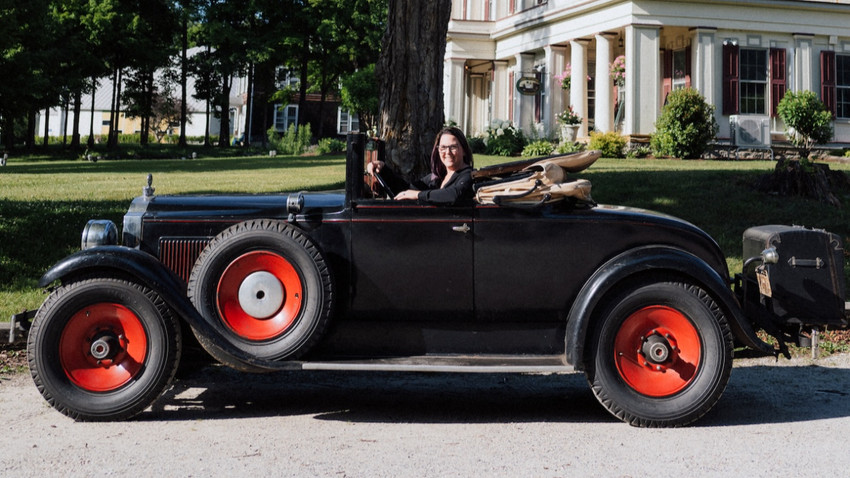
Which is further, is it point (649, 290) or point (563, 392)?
point (563, 392)

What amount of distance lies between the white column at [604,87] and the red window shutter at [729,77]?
3.13 m

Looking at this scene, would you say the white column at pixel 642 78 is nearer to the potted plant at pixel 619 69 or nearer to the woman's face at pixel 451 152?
the potted plant at pixel 619 69

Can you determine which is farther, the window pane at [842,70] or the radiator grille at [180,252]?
the window pane at [842,70]

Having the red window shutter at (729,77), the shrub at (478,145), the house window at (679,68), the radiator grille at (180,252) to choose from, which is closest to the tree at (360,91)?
the shrub at (478,145)

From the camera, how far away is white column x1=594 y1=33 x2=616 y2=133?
24.0 meters

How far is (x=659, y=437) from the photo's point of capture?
4426 millimetres

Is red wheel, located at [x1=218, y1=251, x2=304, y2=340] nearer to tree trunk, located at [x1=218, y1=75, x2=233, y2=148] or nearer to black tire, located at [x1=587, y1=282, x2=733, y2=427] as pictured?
black tire, located at [x1=587, y1=282, x2=733, y2=427]

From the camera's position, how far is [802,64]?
78.4 feet

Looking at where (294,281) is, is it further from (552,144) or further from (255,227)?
Answer: (552,144)

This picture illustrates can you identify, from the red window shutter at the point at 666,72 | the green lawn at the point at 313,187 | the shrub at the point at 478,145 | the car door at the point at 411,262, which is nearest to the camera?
the car door at the point at 411,262

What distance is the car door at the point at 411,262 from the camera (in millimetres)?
4758

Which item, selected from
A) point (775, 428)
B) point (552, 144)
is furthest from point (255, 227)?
point (552, 144)

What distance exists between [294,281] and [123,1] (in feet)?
151

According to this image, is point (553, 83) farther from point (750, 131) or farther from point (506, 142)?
point (750, 131)
